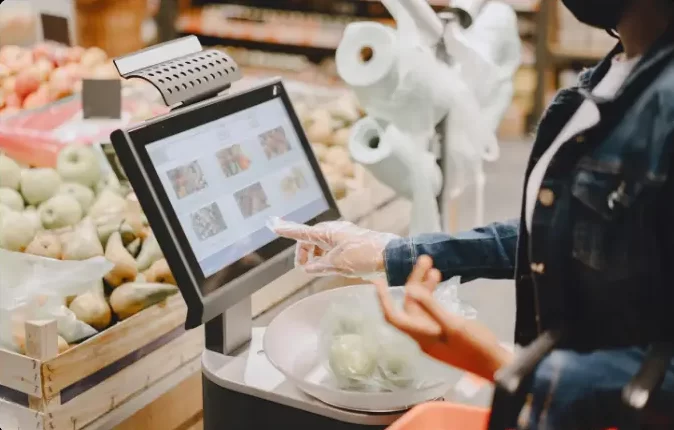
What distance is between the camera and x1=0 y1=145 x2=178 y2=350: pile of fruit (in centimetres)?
168

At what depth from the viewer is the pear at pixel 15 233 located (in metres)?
1.84

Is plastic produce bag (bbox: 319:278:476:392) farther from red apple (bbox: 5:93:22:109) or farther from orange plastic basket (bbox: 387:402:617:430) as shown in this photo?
red apple (bbox: 5:93:22:109)

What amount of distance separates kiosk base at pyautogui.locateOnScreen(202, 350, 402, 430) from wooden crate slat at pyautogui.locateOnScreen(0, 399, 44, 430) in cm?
30

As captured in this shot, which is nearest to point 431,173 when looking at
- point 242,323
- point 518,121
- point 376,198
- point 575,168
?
point 376,198

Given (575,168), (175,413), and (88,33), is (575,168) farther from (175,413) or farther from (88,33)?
(88,33)

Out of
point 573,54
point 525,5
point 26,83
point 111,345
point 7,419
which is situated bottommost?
point 573,54

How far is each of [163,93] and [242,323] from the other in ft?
1.42

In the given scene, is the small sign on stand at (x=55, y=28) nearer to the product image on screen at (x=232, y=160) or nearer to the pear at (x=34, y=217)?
the pear at (x=34, y=217)

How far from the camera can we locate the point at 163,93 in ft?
4.46

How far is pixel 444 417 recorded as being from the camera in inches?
49.8

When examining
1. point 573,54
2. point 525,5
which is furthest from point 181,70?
point 573,54

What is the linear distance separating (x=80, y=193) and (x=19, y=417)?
70cm

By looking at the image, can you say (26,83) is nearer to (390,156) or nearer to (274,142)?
(390,156)

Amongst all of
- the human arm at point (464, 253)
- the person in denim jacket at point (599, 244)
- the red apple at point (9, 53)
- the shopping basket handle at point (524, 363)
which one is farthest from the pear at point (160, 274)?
the red apple at point (9, 53)
